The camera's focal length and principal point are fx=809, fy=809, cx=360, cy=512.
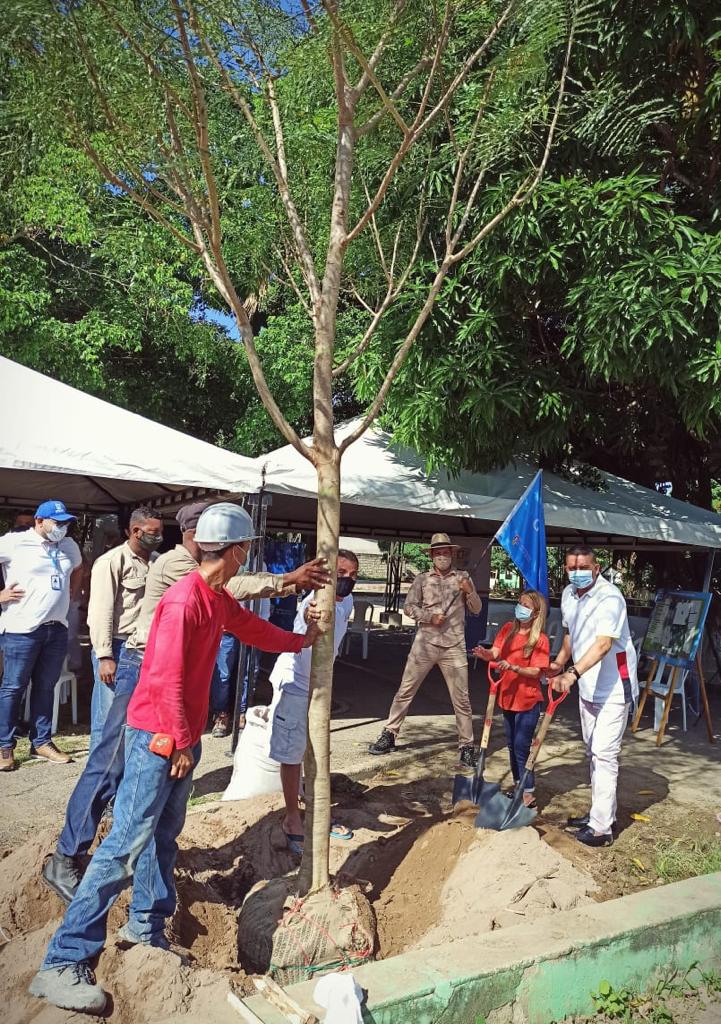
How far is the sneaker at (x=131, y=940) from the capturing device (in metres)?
3.25

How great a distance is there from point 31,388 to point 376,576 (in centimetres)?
3624

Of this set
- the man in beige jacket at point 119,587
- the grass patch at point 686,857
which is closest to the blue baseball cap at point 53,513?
the man in beige jacket at point 119,587

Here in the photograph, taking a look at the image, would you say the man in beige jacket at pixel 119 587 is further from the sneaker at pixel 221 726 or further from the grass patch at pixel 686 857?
the grass patch at pixel 686 857

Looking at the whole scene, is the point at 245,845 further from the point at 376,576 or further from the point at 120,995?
the point at 376,576

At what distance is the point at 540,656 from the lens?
5.59m

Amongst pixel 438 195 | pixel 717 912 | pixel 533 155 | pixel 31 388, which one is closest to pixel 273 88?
Result: pixel 438 195

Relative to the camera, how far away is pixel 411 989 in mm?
2836

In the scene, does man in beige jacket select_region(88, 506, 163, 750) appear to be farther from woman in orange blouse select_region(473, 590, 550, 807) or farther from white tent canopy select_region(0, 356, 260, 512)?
woman in orange blouse select_region(473, 590, 550, 807)

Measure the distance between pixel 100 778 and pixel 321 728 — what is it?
122 cm

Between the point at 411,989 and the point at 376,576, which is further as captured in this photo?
the point at 376,576

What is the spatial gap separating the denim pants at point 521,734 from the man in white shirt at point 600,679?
1.21ft

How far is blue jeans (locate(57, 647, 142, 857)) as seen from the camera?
382 cm

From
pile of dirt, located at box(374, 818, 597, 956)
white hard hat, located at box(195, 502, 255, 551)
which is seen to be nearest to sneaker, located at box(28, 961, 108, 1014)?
pile of dirt, located at box(374, 818, 597, 956)

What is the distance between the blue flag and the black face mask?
1.13m
